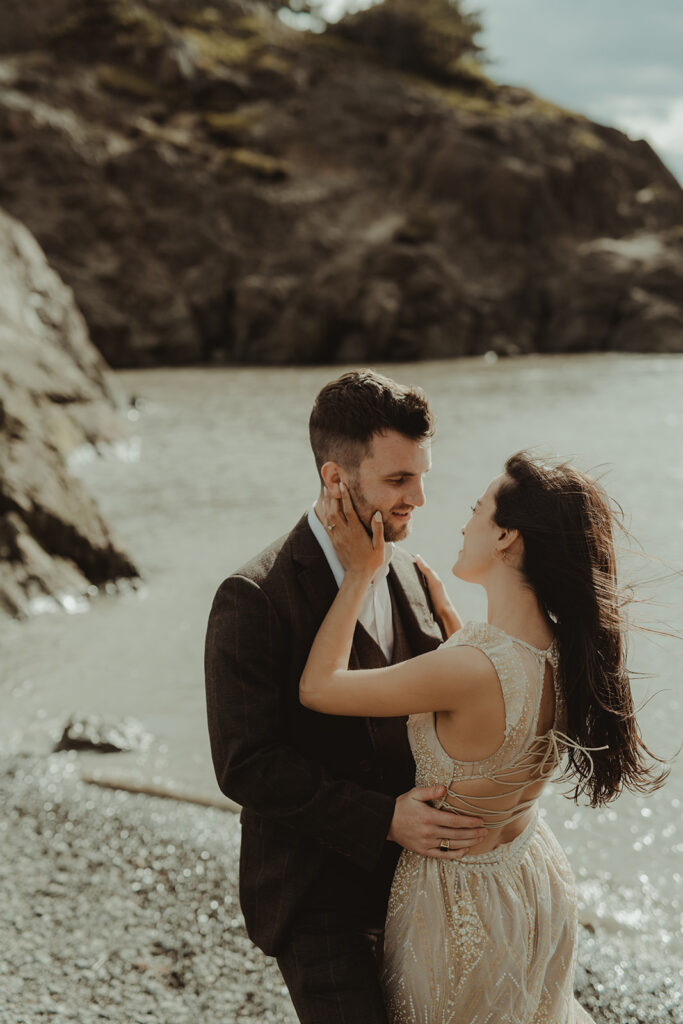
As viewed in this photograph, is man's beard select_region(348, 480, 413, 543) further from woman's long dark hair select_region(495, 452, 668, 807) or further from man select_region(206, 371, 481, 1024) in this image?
woman's long dark hair select_region(495, 452, 668, 807)

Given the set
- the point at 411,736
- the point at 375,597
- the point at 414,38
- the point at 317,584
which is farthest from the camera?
the point at 414,38

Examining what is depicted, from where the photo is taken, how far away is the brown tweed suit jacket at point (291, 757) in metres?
2.55

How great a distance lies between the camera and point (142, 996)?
3.84 m

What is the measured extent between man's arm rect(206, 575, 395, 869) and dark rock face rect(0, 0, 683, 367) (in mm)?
45925

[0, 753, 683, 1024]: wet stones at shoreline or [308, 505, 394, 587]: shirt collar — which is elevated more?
[308, 505, 394, 587]: shirt collar

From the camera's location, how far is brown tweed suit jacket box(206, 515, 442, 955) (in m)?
2.55

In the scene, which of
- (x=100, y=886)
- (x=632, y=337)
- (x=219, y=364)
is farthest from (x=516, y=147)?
(x=100, y=886)

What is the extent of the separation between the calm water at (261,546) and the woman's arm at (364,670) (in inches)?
33.7

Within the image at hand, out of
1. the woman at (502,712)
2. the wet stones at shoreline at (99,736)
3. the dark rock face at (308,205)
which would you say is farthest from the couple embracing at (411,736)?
the dark rock face at (308,205)

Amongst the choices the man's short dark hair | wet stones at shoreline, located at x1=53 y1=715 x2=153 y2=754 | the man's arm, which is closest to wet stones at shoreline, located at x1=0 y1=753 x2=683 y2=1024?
wet stones at shoreline, located at x1=53 y1=715 x2=153 y2=754

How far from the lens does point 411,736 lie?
2643 millimetres

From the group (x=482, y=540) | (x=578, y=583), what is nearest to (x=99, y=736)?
(x=482, y=540)

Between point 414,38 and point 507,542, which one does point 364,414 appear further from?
point 414,38

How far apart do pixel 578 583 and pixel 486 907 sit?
0.92m
